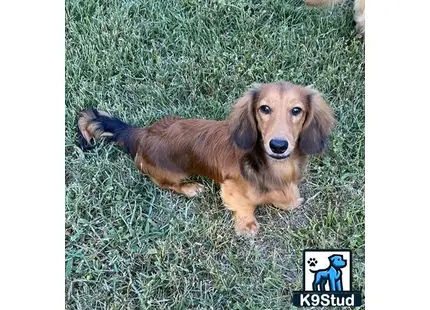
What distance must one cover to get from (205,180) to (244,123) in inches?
8.7

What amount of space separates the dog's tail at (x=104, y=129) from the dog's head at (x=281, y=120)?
1.03 feet

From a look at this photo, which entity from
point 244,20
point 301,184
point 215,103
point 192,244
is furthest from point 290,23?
point 192,244

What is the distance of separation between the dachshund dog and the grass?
0.03m

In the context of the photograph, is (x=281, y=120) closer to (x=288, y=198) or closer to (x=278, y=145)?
(x=278, y=145)

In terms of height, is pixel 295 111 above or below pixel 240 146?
above

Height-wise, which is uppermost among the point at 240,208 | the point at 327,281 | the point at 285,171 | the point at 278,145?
the point at 278,145

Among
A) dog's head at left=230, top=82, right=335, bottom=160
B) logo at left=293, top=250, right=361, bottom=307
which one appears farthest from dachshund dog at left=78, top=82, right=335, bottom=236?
logo at left=293, top=250, right=361, bottom=307

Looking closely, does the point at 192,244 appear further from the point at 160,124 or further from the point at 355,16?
the point at 355,16

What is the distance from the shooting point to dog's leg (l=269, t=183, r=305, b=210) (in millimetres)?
2377

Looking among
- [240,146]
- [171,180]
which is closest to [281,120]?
[240,146]

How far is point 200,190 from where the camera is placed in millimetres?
2395

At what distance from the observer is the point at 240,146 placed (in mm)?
2328

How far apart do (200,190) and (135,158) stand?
0.72ft

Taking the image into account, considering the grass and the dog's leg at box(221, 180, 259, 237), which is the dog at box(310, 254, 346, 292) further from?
the dog's leg at box(221, 180, 259, 237)
